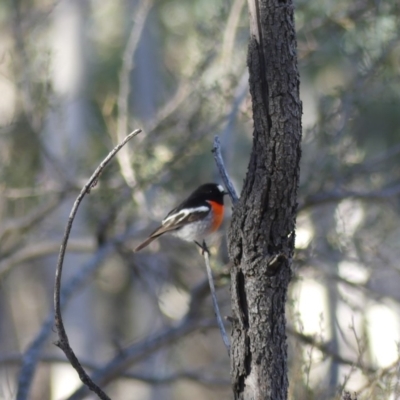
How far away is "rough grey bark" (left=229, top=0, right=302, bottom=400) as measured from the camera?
2.03m

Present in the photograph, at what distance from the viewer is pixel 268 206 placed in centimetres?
205

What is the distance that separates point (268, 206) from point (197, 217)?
3583 millimetres

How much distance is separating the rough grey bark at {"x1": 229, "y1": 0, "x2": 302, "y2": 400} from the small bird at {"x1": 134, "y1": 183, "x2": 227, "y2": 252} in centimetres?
348

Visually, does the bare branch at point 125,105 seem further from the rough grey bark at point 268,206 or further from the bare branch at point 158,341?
the rough grey bark at point 268,206

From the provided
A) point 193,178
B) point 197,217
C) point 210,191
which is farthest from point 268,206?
point 193,178

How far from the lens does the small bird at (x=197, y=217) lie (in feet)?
18.4

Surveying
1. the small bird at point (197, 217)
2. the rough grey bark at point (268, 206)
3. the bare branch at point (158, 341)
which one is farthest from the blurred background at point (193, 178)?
the rough grey bark at point (268, 206)

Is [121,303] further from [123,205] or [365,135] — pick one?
[123,205]

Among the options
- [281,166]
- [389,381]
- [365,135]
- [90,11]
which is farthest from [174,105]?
[90,11]

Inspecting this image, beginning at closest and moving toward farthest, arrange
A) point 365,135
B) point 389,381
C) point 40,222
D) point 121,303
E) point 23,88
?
1. point 389,381
2. point 23,88
3. point 40,222
4. point 365,135
5. point 121,303

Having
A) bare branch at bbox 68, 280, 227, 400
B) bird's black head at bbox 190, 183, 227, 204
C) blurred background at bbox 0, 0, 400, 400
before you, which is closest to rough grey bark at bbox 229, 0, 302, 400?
blurred background at bbox 0, 0, 400, 400

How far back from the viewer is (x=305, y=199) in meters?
5.79

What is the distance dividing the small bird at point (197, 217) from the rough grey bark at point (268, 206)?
348 centimetres

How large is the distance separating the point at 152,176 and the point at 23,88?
130 cm
